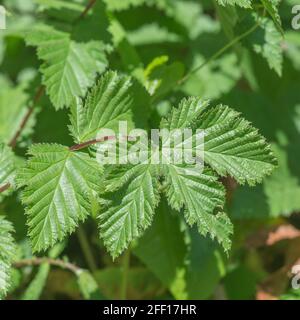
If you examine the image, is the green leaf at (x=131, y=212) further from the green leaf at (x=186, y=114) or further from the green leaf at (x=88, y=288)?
the green leaf at (x=88, y=288)

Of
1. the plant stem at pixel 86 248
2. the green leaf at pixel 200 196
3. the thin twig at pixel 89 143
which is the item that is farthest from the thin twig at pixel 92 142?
the plant stem at pixel 86 248

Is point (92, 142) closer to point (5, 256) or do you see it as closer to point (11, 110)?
point (5, 256)

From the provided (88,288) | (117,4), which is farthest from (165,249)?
(117,4)

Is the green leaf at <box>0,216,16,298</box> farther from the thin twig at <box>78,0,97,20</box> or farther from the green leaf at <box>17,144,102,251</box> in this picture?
the thin twig at <box>78,0,97,20</box>

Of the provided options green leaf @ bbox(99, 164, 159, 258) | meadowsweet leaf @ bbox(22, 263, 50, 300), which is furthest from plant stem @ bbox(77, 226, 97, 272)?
green leaf @ bbox(99, 164, 159, 258)

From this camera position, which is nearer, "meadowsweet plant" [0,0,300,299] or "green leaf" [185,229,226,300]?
"meadowsweet plant" [0,0,300,299]
